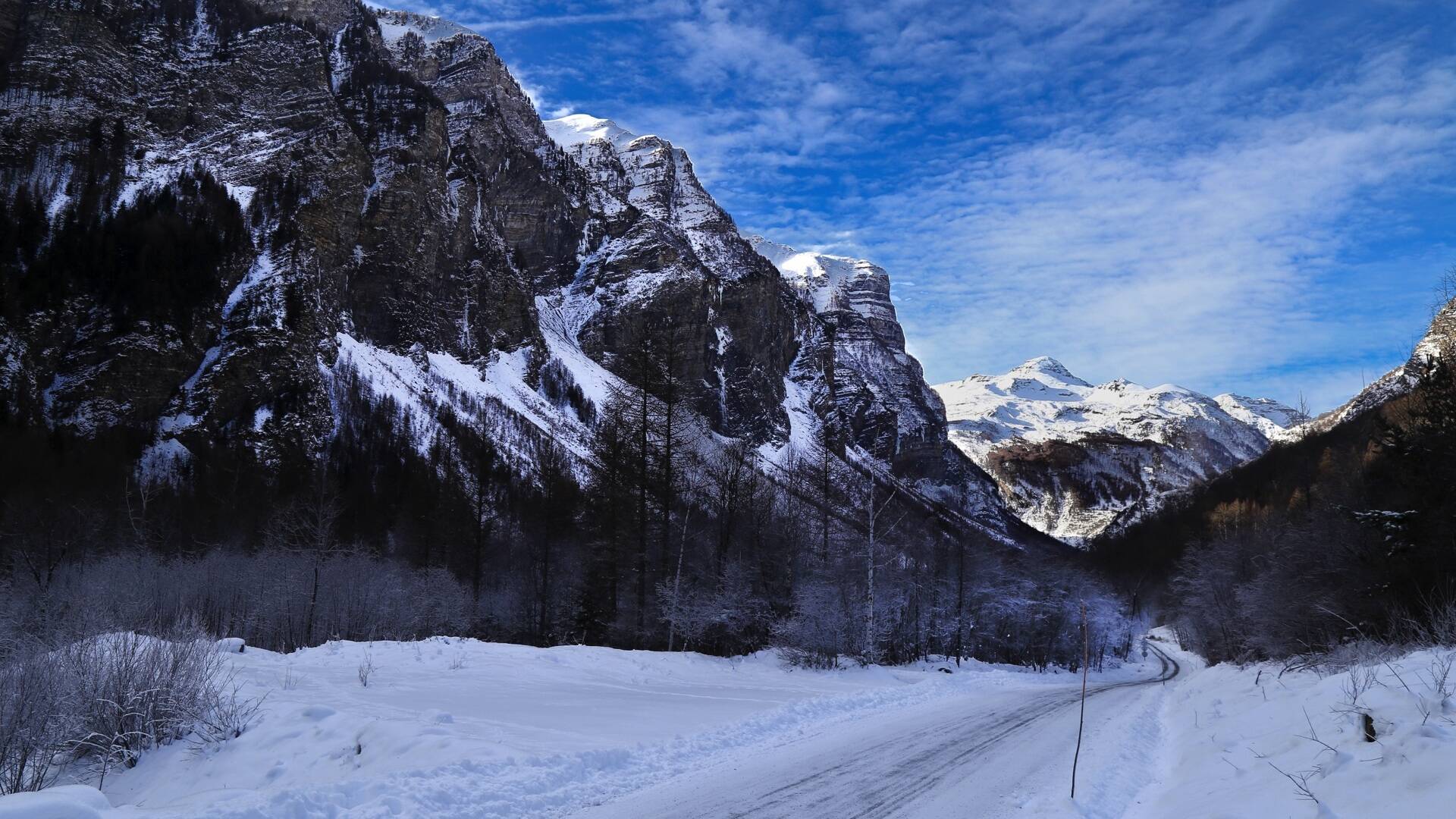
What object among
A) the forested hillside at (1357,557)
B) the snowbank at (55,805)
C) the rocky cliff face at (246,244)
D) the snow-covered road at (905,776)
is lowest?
the snow-covered road at (905,776)

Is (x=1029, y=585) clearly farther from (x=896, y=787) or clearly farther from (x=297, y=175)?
(x=297, y=175)

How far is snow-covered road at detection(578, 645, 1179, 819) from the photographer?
357 inches

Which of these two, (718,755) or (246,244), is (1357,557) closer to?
(718,755)

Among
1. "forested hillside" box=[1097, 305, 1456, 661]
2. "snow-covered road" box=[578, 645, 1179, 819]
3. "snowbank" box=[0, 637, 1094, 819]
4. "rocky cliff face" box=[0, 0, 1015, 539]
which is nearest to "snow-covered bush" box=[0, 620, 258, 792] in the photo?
"snowbank" box=[0, 637, 1094, 819]

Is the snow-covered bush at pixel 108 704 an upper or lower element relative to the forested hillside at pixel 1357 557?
lower

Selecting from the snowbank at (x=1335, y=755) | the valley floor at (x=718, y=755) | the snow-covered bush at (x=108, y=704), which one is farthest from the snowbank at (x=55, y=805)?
the snowbank at (x=1335, y=755)

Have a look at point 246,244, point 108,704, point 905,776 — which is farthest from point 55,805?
point 246,244

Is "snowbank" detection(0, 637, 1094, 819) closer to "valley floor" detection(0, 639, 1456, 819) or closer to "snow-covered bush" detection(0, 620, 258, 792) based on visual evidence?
"valley floor" detection(0, 639, 1456, 819)

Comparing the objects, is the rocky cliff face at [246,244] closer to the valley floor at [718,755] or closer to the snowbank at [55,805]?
the valley floor at [718,755]

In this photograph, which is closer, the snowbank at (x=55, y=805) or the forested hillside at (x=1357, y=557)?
the snowbank at (x=55, y=805)

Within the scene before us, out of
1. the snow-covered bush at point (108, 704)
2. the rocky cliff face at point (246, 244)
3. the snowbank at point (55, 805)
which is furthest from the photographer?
the rocky cliff face at point (246, 244)

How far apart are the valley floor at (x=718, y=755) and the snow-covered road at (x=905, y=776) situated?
0.17 feet

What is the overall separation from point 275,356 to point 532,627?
71.4 metres

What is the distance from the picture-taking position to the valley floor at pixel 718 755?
775 cm
